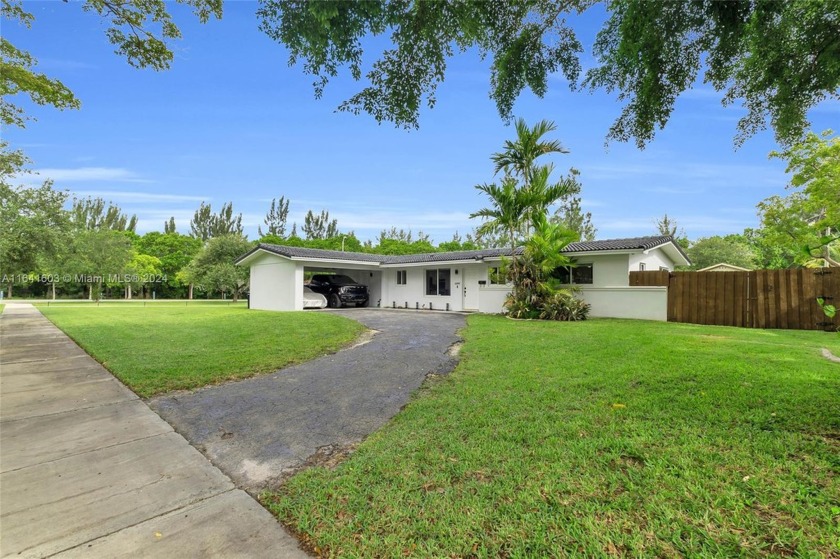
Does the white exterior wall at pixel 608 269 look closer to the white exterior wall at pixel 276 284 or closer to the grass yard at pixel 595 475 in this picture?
the grass yard at pixel 595 475

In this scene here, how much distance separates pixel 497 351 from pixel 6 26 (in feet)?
40.2

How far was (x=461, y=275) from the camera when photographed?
62.2 feet

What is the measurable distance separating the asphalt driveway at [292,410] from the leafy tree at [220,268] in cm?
2311

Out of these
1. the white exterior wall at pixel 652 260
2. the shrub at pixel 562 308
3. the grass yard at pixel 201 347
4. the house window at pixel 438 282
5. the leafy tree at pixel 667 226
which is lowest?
the grass yard at pixel 201 347

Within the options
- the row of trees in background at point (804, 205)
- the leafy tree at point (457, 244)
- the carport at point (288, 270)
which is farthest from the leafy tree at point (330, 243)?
the row of trees in background at point (804, 205)

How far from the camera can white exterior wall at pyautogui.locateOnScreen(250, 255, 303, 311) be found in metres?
18.5

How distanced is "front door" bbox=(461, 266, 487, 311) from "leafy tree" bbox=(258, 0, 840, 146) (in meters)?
13.6

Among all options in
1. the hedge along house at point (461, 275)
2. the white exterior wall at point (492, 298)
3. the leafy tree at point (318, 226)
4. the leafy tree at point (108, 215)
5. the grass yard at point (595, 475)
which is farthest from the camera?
the leafy tree at point (318, 226)

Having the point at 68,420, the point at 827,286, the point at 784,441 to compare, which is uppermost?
the point at 827,286

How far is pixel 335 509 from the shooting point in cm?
238

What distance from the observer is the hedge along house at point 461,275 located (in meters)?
14.1

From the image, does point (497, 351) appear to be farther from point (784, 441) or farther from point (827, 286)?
point (827, 286)

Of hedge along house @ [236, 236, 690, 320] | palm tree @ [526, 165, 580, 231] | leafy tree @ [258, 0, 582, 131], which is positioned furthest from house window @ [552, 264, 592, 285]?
leafy tree @ [258, 0, 582, 131]

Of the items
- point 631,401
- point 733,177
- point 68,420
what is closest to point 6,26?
point 68,420
